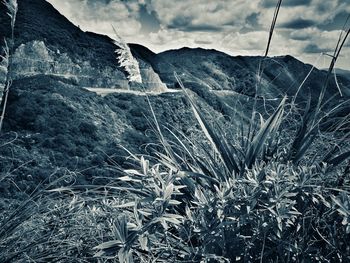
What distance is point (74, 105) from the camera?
6.84 meters

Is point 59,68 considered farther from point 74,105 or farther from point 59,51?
point 74,105

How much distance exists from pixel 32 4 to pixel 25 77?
4609mm

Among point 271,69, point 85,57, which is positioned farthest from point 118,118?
point 271,69

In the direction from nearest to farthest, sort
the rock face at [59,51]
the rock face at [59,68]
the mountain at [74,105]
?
the mountain at [74,105] → the rock face at [59,68] → the rock face at [59,51]

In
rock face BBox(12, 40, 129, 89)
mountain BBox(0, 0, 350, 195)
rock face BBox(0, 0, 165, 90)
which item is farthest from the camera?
rock face BBox(0, 0, 165, 90)

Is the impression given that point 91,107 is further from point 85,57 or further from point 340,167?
point 340,167

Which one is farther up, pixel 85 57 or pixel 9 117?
pixel 85 57

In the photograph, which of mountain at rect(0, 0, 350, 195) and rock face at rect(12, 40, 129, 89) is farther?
rock face at rect(12, 40, 129, 89)

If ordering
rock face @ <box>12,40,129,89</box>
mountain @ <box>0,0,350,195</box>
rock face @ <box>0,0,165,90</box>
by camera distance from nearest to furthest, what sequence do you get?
mountain @ <box>0,0,350,195</box>
rock face @ <box>12,40,129,89</box>
rock face @ <box>0,0,165,90</box>

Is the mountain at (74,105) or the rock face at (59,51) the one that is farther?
the rock face at (59,51)

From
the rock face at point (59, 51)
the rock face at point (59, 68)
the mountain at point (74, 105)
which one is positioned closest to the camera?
the mountain at point (74, 105)

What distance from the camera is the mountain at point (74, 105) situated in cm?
512

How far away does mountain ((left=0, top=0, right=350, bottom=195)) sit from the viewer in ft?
16.8

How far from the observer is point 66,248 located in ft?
7.08
